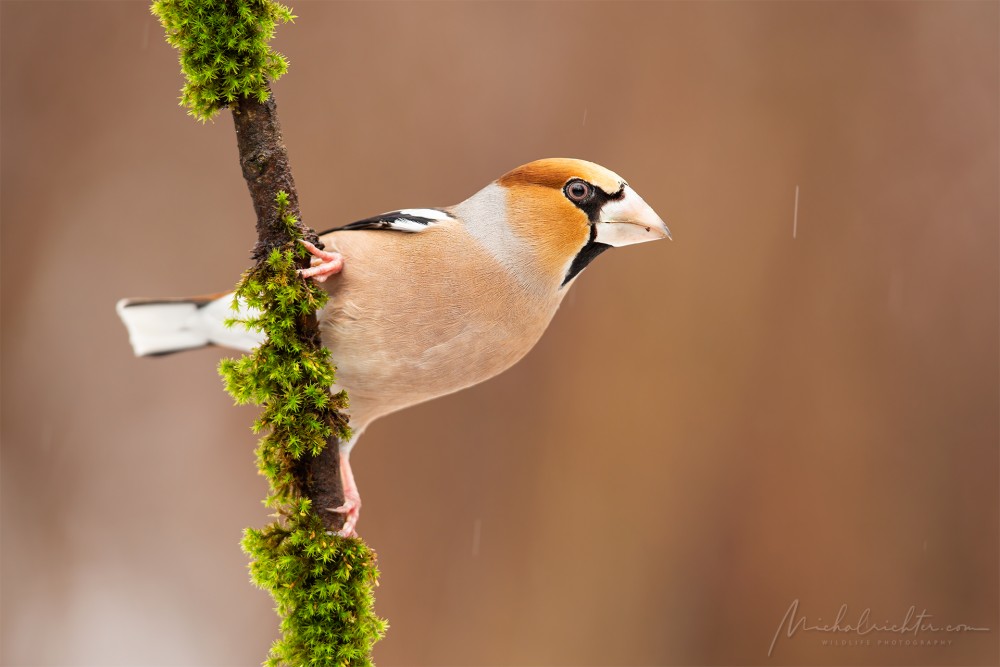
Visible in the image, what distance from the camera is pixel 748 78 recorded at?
149 inches

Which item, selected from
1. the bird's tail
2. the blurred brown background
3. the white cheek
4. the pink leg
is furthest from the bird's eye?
the blurred brown background

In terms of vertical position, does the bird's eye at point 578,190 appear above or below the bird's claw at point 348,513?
above

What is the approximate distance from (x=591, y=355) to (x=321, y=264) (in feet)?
7.91

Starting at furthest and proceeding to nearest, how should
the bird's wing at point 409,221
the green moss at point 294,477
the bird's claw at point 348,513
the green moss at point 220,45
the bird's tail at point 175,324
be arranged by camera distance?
the bird's tail at point 175,324 → the bird's wing at point 409,221 → the bird's claw at point 348,513 → the green moss at point 294,477 → the green moss at point 220,45

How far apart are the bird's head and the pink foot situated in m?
0.27

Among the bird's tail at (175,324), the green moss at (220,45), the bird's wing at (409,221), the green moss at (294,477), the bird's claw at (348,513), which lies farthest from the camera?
the bird's tail at (175,324)

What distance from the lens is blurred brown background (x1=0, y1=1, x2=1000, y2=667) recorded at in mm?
3732

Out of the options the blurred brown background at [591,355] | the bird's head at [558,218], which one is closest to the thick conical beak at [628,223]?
the bird's head at [558,218]

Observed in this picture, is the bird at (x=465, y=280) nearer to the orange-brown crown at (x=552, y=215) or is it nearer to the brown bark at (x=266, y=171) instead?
the orange-brown crown at (x=552, y=215)

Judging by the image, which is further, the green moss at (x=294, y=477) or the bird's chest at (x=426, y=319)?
the bird's chest at (x=426, y=319)

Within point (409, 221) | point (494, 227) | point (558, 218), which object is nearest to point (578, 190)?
point (558, 218)

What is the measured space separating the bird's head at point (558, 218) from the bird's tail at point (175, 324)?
2.40ft

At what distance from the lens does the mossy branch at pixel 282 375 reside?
1.26m

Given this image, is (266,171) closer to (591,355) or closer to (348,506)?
(348,506)
